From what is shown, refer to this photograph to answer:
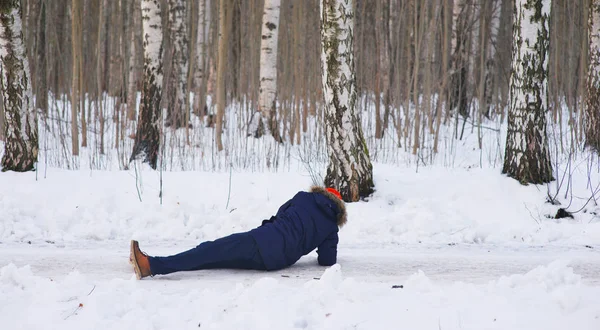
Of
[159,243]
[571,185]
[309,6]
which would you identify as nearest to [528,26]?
[571,185]

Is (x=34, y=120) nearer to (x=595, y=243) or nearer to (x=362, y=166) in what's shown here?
(x=362, y=166)

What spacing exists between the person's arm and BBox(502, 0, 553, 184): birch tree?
4.22 m

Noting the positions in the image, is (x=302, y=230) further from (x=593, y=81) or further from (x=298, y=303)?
(x=593, y=81)

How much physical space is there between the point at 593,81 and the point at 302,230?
9.08 metres

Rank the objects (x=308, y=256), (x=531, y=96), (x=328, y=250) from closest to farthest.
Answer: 1. (x=328, y=250)
2. (x=308, y=256)
3. (x=531, y=96)

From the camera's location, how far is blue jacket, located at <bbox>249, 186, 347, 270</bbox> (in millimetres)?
5367

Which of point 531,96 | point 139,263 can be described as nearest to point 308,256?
point 139,263

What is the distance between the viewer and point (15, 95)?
31.1ft

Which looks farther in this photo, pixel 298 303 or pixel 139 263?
pixel 139 263

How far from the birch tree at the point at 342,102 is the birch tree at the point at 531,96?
2264 mm

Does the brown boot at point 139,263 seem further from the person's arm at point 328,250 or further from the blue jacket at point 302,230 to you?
the person's arm at point 328,250

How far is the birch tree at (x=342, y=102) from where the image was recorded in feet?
28.1

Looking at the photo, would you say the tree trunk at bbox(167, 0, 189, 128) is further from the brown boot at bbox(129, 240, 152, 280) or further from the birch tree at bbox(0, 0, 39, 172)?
the brown boot at bbox(129, 240, 152, 280)

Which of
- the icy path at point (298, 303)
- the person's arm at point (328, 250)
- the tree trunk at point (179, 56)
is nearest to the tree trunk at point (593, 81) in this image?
the person's arm at point (328, 250)
